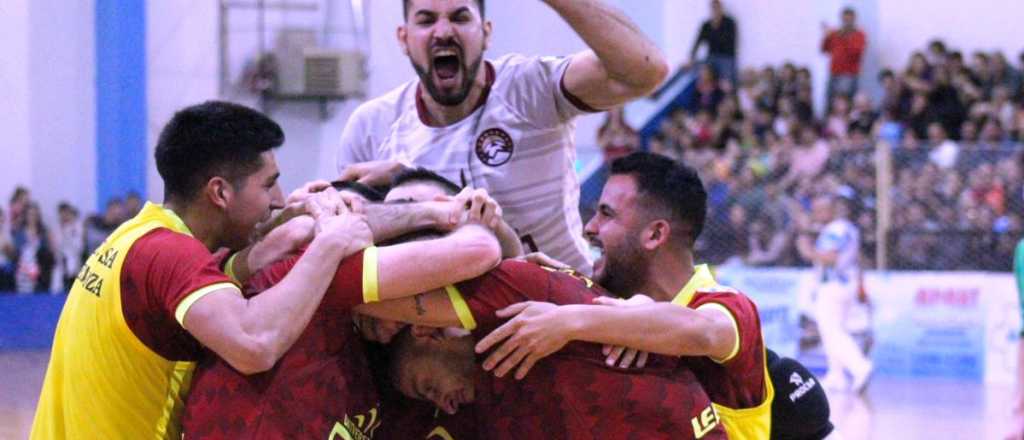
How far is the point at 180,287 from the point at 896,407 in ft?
36.8

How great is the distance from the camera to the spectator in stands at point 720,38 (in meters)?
25.0

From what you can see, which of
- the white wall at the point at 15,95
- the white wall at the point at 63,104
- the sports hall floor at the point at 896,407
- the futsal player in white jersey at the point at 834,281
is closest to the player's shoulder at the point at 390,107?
the sports hall floor at the point at 896,407

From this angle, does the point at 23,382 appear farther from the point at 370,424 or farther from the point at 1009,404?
the point at 370,424

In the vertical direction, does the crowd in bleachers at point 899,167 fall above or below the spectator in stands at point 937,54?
below

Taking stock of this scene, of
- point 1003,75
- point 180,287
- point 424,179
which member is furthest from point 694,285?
point 1003,75

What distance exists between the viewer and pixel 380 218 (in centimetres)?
464

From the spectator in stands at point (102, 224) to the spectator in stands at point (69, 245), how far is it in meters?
0.12

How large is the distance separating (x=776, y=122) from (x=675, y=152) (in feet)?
8.00

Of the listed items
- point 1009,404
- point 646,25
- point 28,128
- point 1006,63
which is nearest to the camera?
point 1009,404

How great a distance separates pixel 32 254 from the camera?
19.4 metres

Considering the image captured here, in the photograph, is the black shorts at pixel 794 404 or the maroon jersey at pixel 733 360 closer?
the maroon jersey at pixel 733 360

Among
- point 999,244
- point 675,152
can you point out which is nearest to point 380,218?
point 999,244

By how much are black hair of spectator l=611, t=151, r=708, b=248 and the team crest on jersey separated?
813mm

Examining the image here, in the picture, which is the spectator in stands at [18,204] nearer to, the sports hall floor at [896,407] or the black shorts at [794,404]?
the sports hall floor at [896,407]
